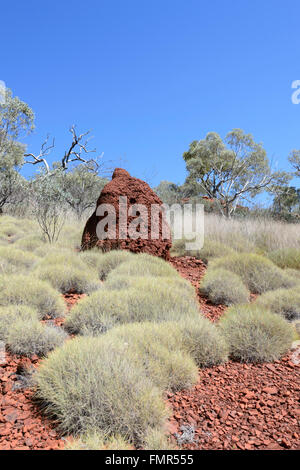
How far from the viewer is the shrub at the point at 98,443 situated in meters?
2.04

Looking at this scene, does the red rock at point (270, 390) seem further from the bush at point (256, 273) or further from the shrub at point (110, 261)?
the shrub at point (110, 261)

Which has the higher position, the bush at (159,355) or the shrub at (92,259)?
the shrub at (92,259)

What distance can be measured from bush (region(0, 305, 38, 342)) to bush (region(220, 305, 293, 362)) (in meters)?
2.15

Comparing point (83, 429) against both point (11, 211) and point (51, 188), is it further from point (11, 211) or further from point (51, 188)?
point (11, 211)

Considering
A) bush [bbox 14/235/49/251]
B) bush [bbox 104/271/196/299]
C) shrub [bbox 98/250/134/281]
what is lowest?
bush [bbox 104/271/196/299]

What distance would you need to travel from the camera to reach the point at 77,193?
1892cm

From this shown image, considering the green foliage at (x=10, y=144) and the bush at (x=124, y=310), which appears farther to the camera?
the green foliage at (x=10, y=144)

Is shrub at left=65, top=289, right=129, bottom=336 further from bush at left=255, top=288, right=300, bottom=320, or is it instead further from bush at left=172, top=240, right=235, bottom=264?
bush at left=172, top=240, right=235, bottom=264

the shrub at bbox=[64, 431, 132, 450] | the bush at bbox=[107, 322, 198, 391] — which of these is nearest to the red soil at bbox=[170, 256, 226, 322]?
the bush at bbox=[107, 322, 198, 391]

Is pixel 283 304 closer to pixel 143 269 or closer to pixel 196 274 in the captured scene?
pixel 143 269

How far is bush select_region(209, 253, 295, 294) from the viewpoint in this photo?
6172 millimetres

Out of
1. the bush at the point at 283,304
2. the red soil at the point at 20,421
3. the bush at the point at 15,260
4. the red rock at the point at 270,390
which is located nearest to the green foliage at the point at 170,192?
the bush at the point at 15,260

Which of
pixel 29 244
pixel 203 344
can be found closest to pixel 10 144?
pixel 29 244

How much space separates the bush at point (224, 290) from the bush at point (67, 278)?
71.8 inches
